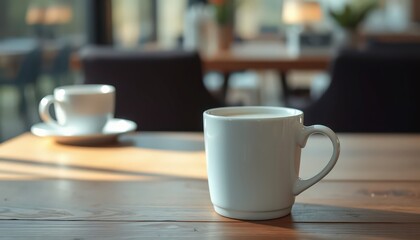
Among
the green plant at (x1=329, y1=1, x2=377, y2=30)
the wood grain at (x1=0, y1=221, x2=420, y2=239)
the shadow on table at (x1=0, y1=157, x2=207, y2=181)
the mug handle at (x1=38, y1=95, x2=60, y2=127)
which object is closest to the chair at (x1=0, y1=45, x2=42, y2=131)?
the green plant at (x1=329, y1=1, x2=377, y2=30)

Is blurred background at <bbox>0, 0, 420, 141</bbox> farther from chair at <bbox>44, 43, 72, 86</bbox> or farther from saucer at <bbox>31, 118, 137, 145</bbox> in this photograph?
saucer at <bbox>31, 118, 137, 145</bbox>

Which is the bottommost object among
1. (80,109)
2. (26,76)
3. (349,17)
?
(26,76)

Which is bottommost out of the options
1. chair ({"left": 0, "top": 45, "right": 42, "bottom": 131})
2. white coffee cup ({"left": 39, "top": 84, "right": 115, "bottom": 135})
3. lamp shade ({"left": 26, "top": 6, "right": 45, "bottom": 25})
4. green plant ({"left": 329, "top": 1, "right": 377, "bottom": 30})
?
chair ({"left": 0, "top": 45, "right": 42, "bottom": 131})

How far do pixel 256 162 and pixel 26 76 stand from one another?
233 centimetres

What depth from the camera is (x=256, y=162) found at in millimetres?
624

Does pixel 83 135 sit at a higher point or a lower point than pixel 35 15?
lower

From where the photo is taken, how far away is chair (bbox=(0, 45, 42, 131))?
269 centimetres

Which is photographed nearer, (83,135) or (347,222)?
(347,222)

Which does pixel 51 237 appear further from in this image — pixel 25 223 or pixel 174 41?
pixel 174 41

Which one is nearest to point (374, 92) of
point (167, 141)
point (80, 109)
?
point (167, 141)

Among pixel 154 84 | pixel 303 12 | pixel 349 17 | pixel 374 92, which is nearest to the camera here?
pixel 374 92

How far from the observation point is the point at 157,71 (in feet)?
6.42

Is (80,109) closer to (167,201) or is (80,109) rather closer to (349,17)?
(167,201)

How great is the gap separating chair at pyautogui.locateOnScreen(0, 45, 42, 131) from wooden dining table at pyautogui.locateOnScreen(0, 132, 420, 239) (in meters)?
1.68
